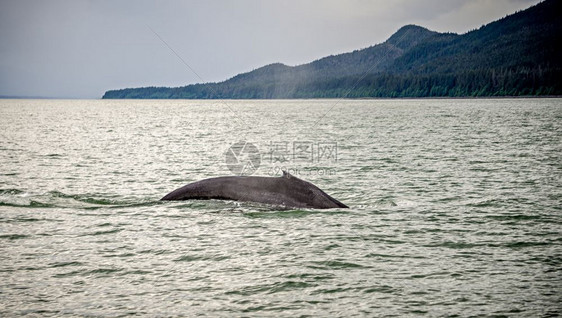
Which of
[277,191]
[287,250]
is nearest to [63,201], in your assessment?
[277,191]

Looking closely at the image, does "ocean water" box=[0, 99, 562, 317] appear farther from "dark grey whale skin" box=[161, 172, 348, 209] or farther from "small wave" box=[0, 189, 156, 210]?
"dark grey whale skin" box=[161, 172, 348, 209]

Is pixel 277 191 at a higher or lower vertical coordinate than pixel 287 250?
higher

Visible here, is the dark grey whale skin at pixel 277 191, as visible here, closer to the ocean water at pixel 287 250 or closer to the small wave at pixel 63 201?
the ocean water at pixel 287 250

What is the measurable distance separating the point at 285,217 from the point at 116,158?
906 inches

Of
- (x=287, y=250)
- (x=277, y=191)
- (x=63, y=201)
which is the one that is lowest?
(x=287, y=250)

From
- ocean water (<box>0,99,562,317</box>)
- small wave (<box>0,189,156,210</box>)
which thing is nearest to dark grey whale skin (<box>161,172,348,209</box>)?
ocean water (<box>0,99,562,317</box>)

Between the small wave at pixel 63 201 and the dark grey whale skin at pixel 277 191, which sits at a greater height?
the dark grey whale skin at pixel 277 191

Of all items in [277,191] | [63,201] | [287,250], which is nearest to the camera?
[287,250]

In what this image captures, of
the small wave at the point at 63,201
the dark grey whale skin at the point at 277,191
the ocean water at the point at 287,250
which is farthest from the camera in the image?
the small wave at the point at 63,201

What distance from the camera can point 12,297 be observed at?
8.62 metres

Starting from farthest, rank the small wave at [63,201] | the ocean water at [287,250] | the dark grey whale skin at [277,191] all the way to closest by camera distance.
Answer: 1. the small wave at [63,201]
2. the dark grey whale skin at [277,191]
3. the ocean water at [287,250]

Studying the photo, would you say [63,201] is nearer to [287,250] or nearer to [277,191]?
[277,191]

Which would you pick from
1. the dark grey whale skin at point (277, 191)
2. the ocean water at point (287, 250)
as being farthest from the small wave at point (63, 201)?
the dark grey whale skin at point (277, 191)

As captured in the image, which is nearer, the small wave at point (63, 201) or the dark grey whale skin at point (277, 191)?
the dark grey whale skin at point (277, 191)
